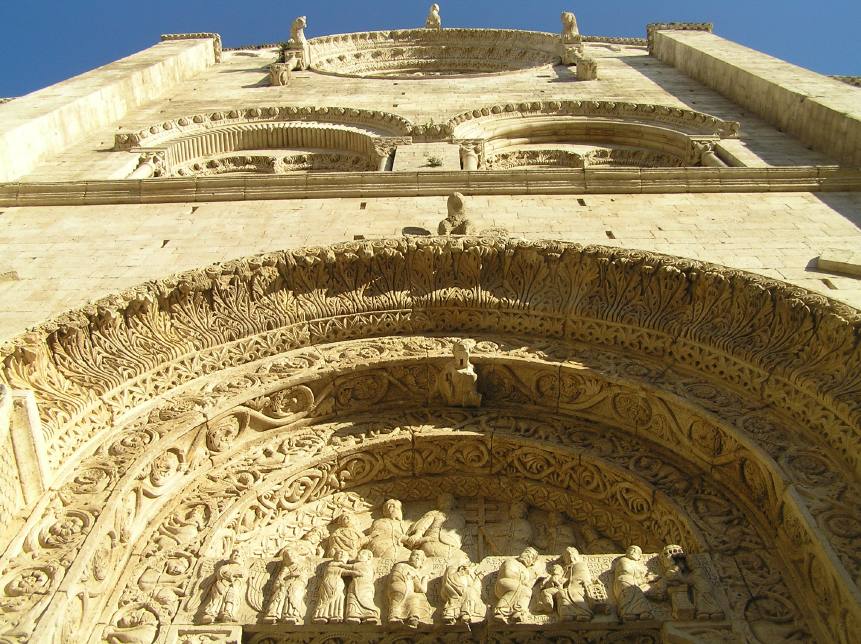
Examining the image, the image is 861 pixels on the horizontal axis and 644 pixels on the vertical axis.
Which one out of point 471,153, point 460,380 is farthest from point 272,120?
point 460,380

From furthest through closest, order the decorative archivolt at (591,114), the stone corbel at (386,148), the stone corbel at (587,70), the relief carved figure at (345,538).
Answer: the stone corbel at (587,70) < the decorative archivolt at (591,114) < the stone corbel at (386,148) < the relief carved figure at (345,538)

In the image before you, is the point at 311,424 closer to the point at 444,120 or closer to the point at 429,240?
the point at 429,240

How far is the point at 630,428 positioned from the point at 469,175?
3.68m

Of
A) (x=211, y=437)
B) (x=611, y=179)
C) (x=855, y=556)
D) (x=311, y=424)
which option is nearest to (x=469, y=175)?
(x=611, y=179)

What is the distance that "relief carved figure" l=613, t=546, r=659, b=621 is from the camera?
5.33 meters

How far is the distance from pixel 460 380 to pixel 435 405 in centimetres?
42

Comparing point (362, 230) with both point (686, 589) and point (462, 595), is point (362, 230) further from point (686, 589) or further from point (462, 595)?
point (686, 589)

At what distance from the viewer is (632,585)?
552 cm

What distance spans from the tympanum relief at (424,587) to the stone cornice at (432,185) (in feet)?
13.9

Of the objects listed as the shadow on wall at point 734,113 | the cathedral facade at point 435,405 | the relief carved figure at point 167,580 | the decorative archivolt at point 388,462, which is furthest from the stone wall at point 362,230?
the relief carved figure at point 167,580

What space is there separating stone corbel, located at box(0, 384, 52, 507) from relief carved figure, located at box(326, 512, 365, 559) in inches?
80.3

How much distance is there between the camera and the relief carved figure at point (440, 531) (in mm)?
6484

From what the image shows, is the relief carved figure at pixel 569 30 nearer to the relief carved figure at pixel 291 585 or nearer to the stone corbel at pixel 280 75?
the stone corbel at pixel 280 75

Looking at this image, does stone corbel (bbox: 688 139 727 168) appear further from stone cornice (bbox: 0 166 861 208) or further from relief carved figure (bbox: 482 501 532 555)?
relief carved figure (bbox: 482 501 532 555)
